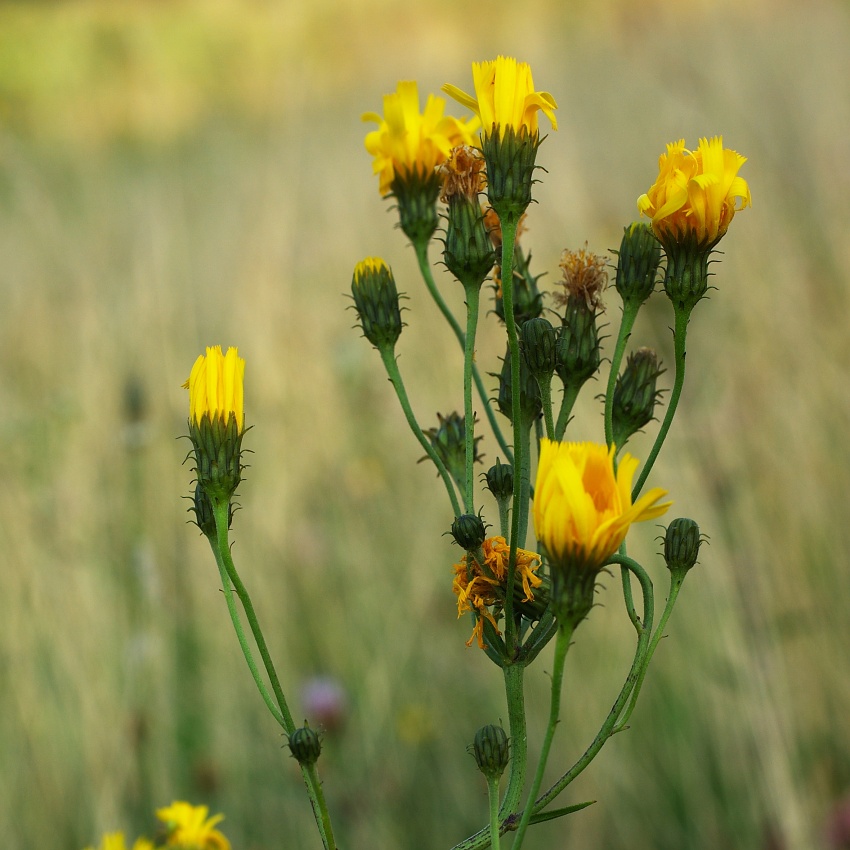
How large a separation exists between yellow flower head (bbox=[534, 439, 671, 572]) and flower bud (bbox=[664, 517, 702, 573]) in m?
0.30

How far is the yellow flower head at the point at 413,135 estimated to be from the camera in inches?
60.1

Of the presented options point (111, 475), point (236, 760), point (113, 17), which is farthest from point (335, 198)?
point (113, 17)

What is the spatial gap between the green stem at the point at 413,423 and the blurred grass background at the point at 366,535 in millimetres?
1728

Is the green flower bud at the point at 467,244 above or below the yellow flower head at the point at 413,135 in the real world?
below

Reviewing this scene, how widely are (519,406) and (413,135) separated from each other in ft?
1.96

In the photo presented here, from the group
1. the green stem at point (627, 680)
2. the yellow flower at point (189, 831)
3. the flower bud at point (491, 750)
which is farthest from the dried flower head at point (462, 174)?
Answer: the yellow flower at point (189, 831)

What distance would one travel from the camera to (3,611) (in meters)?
3.61

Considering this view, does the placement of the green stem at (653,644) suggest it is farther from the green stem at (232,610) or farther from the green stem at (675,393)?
the green stem at (232,610)

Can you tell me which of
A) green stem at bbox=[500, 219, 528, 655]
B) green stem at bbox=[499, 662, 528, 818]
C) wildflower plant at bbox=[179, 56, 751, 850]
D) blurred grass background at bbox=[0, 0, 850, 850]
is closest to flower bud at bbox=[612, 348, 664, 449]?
wildflower plant at bbox=[179, 56, 751, 850]

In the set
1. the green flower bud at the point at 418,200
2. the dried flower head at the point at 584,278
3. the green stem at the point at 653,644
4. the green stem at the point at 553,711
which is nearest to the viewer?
the green stem at the point at 553,711

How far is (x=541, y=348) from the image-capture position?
1360mm

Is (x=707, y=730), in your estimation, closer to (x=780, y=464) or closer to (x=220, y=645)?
(x=780, y=464)

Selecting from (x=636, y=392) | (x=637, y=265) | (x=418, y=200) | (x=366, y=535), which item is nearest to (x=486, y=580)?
(x=636, y=392)

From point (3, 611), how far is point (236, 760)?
1029 millimetres
